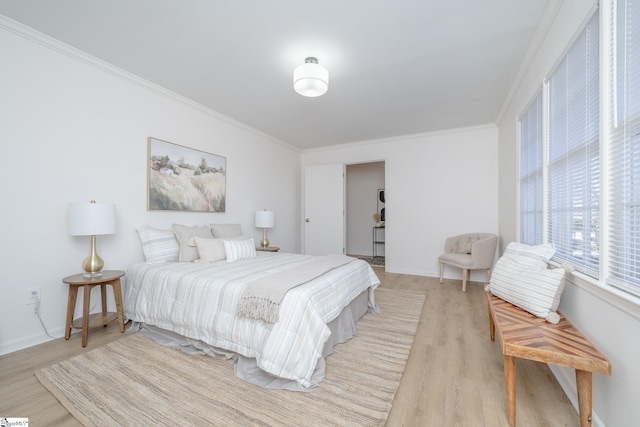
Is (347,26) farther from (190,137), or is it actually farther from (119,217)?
(119,217)

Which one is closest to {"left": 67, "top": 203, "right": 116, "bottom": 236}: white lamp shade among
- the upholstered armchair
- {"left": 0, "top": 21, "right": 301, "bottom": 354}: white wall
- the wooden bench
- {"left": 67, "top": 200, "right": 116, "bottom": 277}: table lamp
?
{"left": 67, "top": 200, "right": 116, "bottom": 277}: table lamp

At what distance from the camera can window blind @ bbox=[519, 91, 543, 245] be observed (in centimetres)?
228

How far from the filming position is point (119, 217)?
104 inches

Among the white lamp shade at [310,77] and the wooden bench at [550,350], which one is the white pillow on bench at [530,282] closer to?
the wooden bench at [550,350]

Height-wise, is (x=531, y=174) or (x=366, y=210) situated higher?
(x=531, y=174)

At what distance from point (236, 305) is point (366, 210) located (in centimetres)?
542

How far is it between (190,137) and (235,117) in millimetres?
816

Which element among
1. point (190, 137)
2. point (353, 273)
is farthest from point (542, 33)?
point (190, 137)

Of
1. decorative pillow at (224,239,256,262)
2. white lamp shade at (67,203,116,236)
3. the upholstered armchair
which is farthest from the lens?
the upholstered armchair

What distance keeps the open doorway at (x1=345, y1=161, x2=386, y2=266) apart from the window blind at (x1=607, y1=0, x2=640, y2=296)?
5.38m

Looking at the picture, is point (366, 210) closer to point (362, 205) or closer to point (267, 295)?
point (362, 205)

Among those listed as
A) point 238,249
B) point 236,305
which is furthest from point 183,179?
point 236,305

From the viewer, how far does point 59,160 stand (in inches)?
88.9

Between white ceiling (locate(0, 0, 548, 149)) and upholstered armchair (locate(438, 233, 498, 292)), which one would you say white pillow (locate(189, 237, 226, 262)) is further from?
upholstered armchair (locate(438, 233, 498, 292))
